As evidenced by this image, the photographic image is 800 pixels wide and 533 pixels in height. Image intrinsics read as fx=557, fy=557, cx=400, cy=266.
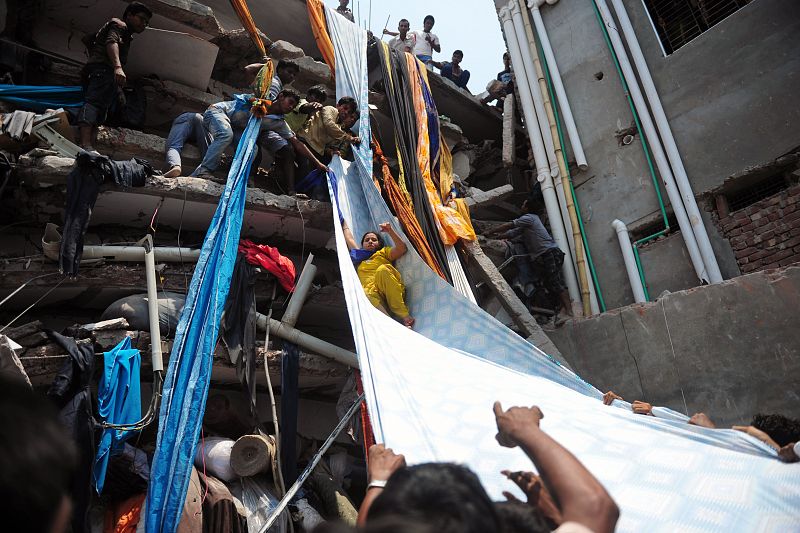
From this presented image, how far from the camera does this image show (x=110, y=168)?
455 cm

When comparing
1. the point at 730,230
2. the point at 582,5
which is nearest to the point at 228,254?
the point at 730,230

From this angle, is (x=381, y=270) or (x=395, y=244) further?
(x=395, y=244)

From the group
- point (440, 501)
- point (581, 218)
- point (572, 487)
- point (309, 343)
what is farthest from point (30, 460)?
point (581, 218)

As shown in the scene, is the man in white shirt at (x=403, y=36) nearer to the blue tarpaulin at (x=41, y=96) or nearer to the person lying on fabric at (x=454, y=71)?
the person lying on fabric at (x=454, y=71)

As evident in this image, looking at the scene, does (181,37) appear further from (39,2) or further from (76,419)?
(76,419)

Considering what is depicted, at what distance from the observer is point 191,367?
3762 millimetres

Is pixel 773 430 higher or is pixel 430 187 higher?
pixel 430 187

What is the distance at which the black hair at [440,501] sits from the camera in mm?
901

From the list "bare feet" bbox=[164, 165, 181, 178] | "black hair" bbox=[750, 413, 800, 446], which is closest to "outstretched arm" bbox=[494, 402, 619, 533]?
"black hair" bbox=[750, 413, 800, 446]

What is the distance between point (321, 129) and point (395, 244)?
2.12 m

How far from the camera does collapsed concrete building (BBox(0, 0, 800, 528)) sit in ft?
14.0

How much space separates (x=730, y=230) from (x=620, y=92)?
2266mm

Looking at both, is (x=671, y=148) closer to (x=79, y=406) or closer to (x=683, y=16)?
(x=683, y=16)

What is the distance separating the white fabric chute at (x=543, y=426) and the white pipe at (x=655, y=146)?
3186 mm
